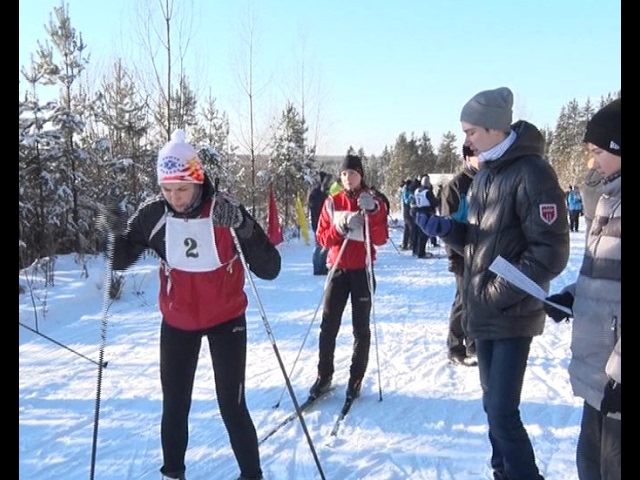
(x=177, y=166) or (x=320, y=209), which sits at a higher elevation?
(x=320, y=209)

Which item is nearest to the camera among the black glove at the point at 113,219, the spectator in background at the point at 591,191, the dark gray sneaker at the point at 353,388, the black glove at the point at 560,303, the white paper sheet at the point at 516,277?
the spectator in background at the point at 591,191

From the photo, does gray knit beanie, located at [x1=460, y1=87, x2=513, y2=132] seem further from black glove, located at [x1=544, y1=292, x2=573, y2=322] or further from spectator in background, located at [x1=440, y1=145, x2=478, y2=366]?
spectator in background, located at [x1=440, y1=145, x2=478, y2=366]

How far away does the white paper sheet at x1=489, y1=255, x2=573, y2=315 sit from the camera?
262cm

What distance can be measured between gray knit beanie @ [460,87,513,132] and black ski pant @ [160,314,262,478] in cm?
177

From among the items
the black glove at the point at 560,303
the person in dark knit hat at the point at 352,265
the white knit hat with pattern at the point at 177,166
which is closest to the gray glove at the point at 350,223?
the person in dark knit hat at the point at 352,265

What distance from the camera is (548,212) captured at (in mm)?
2680

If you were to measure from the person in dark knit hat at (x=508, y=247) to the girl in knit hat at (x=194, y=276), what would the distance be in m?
1.22

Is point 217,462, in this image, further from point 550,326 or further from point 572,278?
point 572,278

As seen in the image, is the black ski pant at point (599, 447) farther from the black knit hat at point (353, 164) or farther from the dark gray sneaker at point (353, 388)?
the black knit hat at point (353, 164)

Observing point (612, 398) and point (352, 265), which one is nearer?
point (612, 398)

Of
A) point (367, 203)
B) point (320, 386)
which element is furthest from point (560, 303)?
point (320, 386)

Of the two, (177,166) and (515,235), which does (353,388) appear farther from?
(177,166)

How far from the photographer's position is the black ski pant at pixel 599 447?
203cm

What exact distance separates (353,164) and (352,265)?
90cm
